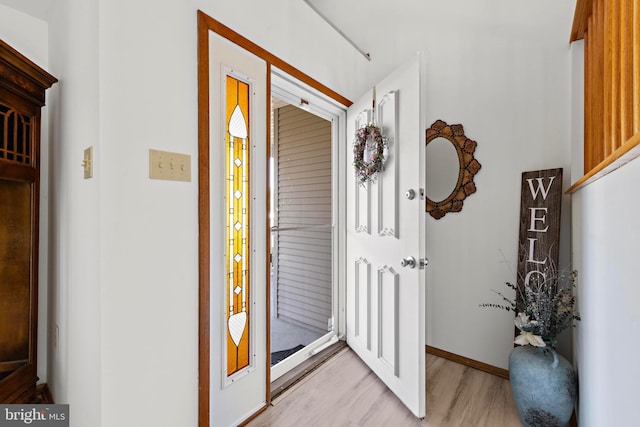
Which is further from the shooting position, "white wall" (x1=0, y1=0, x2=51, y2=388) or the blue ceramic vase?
"white wall" (x1=0, y1=0, x2=51, y2=388)

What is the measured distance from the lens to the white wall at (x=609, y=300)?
75 cm

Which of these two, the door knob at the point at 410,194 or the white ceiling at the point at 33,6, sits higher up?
the white ceiling at the point at 33,6

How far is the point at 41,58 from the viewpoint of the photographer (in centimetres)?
187

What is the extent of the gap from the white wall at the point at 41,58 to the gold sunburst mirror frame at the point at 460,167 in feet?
8.74

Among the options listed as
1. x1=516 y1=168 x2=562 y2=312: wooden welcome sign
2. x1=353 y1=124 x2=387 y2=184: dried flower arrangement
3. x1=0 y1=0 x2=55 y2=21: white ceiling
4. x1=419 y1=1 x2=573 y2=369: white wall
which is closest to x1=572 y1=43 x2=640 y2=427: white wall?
x1=516 y1=168 x2=562 y2=312: wooden welcome sign

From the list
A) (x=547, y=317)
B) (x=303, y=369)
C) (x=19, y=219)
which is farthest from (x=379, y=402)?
(x=19, y=219)

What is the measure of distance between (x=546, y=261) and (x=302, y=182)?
1813 millimetres

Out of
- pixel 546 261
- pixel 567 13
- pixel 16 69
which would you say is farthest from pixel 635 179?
pixel 16 69

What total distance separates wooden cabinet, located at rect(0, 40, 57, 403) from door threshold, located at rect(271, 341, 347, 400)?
131 cm

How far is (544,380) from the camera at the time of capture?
148cm

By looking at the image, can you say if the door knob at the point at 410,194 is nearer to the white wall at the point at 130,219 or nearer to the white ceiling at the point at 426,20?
the white wall at the point at 130,219

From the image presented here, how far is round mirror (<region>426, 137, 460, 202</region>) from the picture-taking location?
2.31 meters

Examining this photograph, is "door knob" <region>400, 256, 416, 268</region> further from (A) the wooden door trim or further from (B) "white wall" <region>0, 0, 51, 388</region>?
(B) "white wall" <region>0, 0, 51, 388</region>

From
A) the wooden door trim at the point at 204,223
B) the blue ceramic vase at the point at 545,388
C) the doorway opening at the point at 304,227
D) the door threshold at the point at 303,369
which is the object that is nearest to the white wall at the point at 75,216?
the wooden door trim at the point at 204,223
